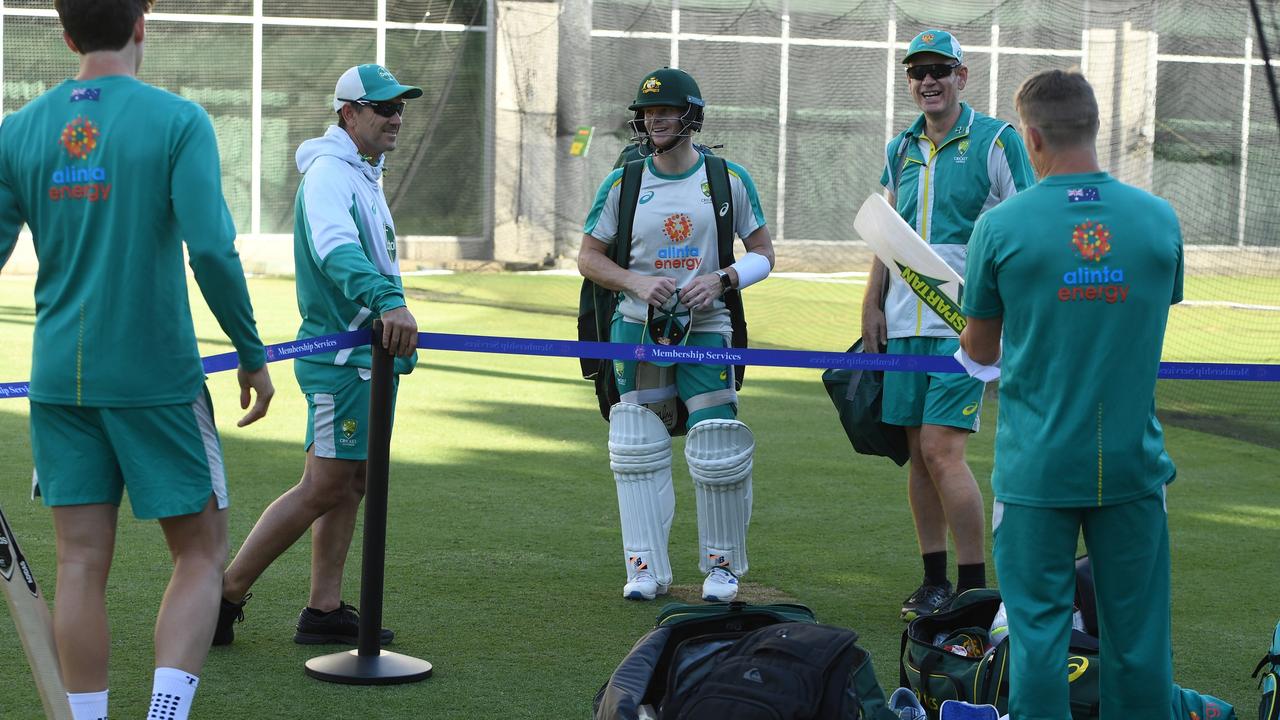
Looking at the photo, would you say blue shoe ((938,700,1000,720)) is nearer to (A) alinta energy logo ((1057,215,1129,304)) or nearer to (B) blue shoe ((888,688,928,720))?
(B) blue shoe ((888,688,928,720))

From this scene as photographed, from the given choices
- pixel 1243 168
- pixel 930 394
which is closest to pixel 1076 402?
pixel 930 394

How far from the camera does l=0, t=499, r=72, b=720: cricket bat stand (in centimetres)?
329

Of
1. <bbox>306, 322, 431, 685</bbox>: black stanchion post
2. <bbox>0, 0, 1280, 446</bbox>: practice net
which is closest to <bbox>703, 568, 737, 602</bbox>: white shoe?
<bbox>306, 322, 431, 685</bbox>: black stanchion post

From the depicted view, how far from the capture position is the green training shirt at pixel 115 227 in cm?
325

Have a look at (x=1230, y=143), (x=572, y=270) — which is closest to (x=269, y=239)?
(x=572, y=270)

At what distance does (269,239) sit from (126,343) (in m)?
17.6

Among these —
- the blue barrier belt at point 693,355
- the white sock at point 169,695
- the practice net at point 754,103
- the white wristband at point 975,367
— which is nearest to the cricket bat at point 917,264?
the blue barrier belt at point 693,355

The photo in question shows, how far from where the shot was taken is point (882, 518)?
6883 mm

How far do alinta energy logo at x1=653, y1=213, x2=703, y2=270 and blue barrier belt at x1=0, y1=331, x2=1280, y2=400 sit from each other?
38 centimetres

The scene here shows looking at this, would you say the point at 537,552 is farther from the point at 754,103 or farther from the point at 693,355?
the point at 754,103

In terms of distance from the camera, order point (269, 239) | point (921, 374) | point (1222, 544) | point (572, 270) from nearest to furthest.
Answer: point (921, 374), point (1222, 544), point (572, 270), point (269, 239)

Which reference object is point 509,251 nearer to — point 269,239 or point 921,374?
point 269,239

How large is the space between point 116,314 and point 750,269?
8.50 feet

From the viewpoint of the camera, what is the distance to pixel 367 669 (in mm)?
4391
